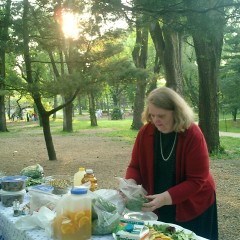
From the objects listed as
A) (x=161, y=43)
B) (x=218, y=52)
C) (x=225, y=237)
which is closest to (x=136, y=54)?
(x=161, y=43)

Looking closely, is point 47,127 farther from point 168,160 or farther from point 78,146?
point 168,160

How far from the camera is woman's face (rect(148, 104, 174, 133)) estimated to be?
237 centimetres

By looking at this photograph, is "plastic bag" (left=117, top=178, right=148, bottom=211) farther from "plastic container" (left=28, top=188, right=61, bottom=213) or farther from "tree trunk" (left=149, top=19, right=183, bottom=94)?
"tree trunk" (left=149, top=19, right=183, bottom=94)

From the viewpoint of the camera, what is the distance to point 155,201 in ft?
7.16

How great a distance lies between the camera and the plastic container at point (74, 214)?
1.71 metres

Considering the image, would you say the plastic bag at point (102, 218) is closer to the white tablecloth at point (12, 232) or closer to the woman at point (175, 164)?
the white tablecloth at point (12, 232)

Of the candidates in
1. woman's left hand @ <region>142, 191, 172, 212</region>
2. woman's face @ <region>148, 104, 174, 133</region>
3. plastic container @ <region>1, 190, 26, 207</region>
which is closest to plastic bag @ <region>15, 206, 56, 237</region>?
plastic container @ <region>1, 190, 26, 207</region>

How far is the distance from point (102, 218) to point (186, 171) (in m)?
0.75

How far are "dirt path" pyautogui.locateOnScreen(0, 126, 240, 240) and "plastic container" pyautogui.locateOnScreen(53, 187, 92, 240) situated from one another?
3.26 metres

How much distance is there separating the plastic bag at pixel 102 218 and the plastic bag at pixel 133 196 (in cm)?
27

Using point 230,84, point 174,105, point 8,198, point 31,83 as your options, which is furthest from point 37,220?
point 230,84

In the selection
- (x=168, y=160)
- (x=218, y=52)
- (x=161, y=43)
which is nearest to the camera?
(x=168, y=160)

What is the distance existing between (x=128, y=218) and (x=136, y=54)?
20.1 metres

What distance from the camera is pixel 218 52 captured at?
1096cm
